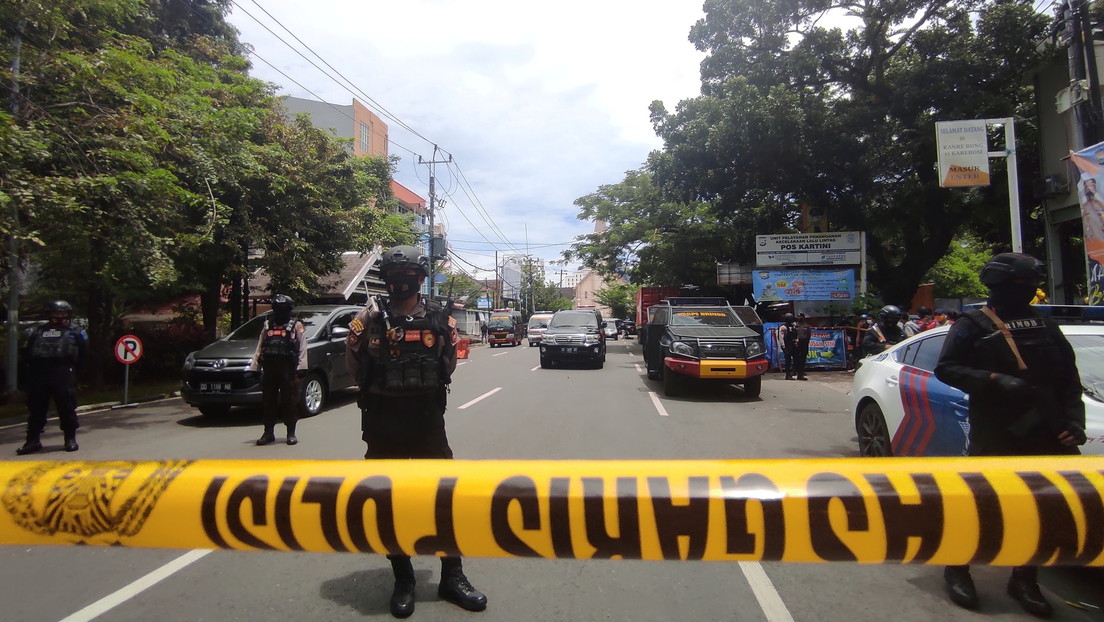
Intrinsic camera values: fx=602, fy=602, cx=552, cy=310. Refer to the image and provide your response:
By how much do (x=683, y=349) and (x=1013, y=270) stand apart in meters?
8.09

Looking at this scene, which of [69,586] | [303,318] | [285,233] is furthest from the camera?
[285,233]

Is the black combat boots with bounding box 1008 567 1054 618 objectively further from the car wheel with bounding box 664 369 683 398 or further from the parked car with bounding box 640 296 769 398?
the car wheel with bounding box 664 369 683 398

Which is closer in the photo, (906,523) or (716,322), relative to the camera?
(906,523)

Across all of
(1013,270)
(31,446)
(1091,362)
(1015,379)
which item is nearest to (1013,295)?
(1013,270)

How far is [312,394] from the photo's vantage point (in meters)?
9.45

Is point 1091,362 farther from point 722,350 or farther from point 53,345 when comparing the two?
point 53,345

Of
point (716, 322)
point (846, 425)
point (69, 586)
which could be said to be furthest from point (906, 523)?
point (716, 322)

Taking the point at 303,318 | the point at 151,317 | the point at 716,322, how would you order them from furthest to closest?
the point at 151,317, the point at 716,322, the point at 303,318

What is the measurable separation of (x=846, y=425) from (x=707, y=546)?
25.1 ft

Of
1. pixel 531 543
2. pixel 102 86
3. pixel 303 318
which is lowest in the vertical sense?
pixel 531 543

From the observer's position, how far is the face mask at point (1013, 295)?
303cm

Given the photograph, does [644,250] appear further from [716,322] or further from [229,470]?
[229,470]

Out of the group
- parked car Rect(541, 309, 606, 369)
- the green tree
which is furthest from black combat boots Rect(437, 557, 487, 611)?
the green tree

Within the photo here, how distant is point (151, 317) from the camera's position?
21391mm
